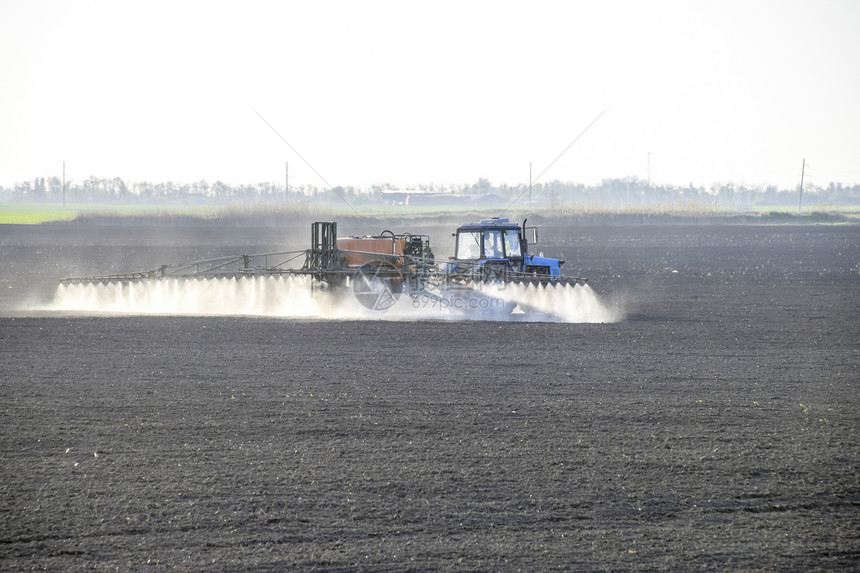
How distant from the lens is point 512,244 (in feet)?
73.3

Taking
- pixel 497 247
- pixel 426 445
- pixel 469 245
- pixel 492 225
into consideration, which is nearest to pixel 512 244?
pixel 497 247

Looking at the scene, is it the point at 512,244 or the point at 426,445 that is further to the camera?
the point at 512,244

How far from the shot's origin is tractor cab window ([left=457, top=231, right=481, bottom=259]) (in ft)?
73.7

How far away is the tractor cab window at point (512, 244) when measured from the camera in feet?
73.2

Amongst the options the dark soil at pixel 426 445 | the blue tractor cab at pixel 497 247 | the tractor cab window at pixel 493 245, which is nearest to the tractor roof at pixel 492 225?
the blue tractor cab at pixel 497 247

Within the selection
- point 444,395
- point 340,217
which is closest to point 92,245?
point 340,217

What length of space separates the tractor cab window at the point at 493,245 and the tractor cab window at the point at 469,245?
207mm

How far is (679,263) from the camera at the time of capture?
132 feet

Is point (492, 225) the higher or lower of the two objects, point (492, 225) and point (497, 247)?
the higher

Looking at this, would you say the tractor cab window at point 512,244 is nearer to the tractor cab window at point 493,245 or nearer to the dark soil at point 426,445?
the tractor cab window at point 493,245

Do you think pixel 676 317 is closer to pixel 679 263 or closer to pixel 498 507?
pixel 498 507

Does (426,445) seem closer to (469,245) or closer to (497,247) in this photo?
(497,247)

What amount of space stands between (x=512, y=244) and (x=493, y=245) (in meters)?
0.48

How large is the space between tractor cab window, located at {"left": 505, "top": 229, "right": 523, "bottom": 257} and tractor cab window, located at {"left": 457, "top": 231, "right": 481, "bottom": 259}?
28.0 inches
